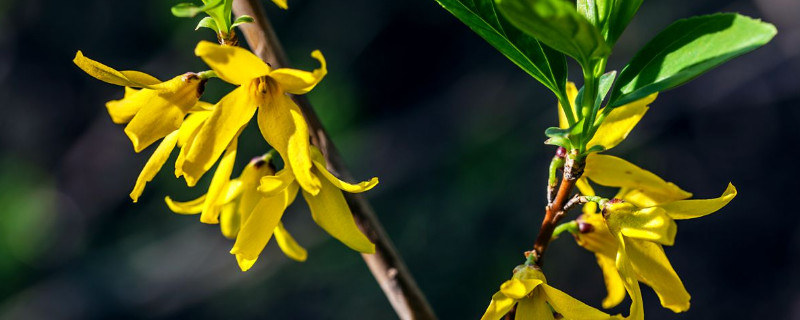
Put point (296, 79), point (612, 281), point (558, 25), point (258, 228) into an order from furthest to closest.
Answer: point (612, 281) → point (258, 228) → point (296, 79) → point (558, 25)

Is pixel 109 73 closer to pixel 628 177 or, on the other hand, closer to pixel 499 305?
pixel 499 305

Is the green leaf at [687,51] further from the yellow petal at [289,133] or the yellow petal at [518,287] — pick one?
the yellow petal at [289,133]

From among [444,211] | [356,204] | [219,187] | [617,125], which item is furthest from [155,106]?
[444,211]

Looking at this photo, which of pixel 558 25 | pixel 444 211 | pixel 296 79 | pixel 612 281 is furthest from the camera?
pixel 444 211

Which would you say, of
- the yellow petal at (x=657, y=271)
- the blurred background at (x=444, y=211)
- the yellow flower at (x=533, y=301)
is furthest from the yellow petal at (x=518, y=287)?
the blurred background at (x=444, y=211)

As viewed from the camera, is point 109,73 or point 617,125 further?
point 617,125

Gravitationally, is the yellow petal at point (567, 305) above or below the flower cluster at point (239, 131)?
below

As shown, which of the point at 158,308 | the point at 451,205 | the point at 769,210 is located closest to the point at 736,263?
the point at 769,210
